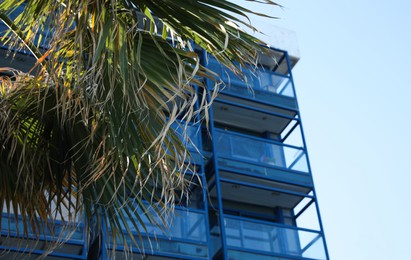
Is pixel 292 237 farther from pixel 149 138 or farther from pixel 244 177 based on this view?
pixel 149 138

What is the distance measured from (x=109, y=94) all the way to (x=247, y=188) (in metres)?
15.6

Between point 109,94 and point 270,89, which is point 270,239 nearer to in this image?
point 270,89

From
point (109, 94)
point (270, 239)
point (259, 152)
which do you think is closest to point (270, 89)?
point (259, 152)

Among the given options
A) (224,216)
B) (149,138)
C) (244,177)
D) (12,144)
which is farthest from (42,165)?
(244,177)

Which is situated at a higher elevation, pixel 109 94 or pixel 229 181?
pixel 229 181

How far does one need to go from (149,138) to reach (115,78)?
16.9 inches

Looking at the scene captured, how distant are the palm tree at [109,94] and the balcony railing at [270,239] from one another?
12128 mm

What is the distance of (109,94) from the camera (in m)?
3.86

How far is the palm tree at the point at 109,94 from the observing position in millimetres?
4031

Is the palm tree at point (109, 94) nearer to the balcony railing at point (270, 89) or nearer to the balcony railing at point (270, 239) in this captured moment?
the balcony railing at point (270, 239)

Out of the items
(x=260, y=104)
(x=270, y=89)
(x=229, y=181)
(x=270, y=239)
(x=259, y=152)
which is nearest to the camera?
(x=270, y=239)

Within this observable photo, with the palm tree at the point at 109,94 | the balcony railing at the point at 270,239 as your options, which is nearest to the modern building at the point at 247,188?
the balcony railing at the point at 270,239

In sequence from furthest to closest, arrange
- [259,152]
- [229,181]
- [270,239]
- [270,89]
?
1. [270,89]
2. [259,152]
3. [229,181]
4. [270,239]

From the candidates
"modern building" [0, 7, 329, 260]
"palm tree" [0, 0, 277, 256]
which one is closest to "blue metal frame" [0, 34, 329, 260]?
"modern building" [0, 7, 329, 260]
